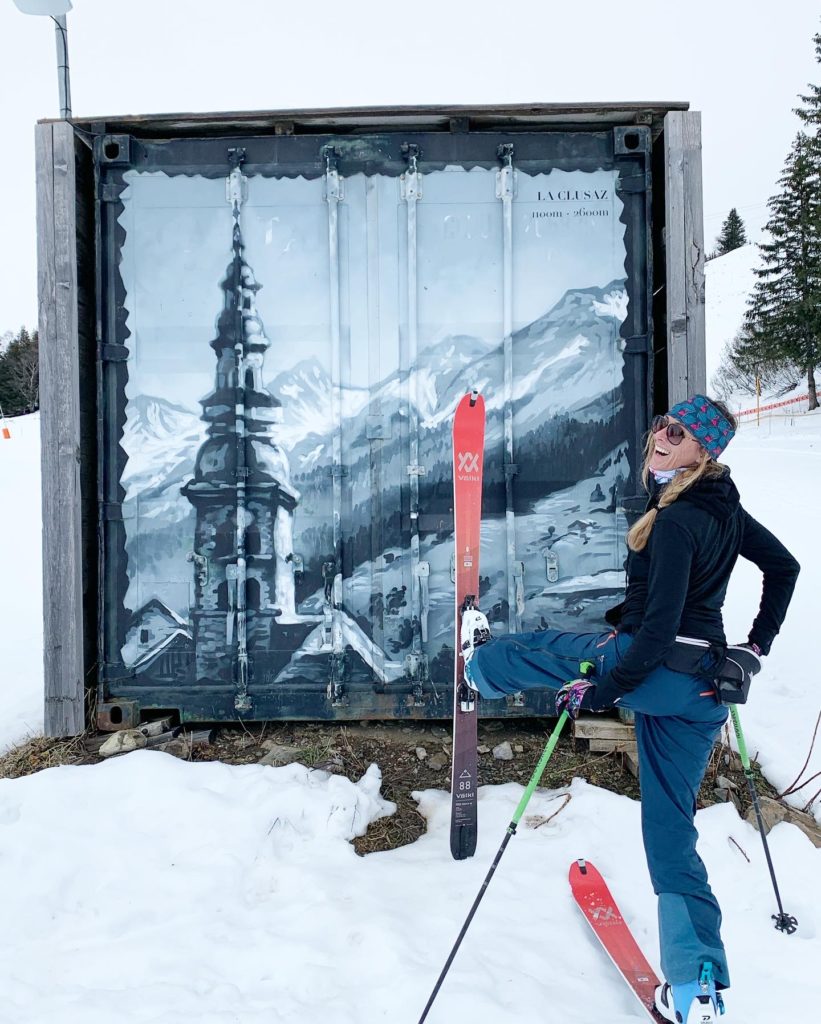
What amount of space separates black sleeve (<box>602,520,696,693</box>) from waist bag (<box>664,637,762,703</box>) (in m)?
0.09

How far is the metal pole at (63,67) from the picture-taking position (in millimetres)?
4531

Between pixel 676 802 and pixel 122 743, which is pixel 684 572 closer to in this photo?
pixel 676 802

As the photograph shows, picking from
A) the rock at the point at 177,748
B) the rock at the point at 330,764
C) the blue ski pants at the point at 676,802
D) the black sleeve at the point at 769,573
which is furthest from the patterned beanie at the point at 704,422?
the rock at the point at 177,748

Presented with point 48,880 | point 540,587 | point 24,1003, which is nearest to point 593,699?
point 540,587

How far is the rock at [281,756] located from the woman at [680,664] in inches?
83.1

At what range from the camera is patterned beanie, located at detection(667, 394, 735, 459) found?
2400mm

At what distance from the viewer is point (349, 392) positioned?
13.9 feet

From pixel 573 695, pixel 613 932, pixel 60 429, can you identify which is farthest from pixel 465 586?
pixel 60 429

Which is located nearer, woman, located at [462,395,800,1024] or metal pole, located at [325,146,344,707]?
woman, located at [462,395,800,1024]

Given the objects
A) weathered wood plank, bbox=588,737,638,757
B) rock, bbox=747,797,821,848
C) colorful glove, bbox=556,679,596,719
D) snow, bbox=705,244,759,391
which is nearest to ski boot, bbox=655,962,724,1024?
colorful glove, bbox=556,679,596,719

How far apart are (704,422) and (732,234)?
304 feet

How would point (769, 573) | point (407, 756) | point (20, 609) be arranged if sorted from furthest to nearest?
point (20, 609) < point (407, 756) < point (769, 573)

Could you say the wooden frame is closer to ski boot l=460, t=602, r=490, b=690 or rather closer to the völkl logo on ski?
the völkl logo on ski

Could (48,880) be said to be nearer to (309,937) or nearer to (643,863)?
(309,937)
